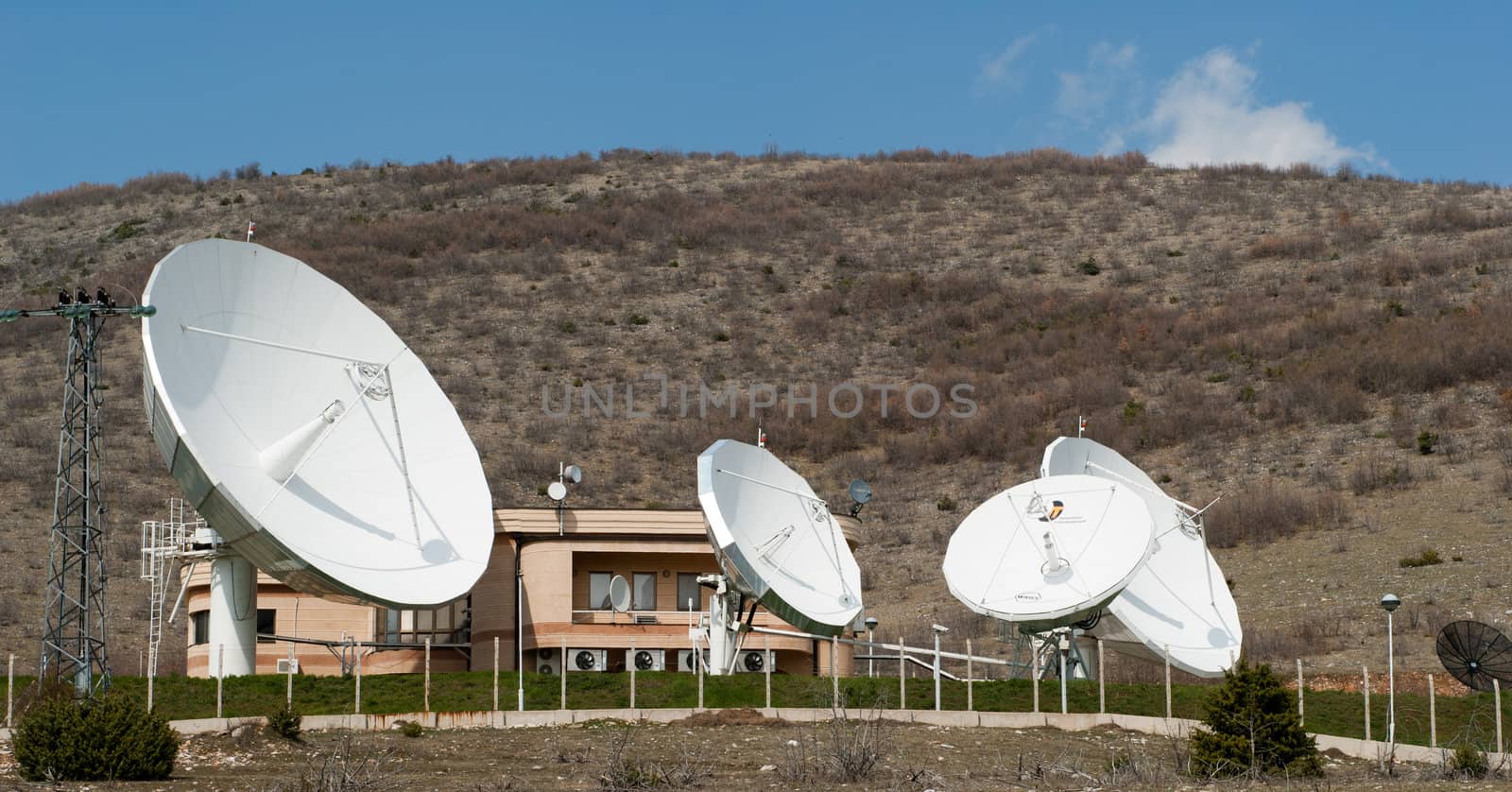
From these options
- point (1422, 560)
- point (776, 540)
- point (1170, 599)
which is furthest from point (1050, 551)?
point (1422, 560)

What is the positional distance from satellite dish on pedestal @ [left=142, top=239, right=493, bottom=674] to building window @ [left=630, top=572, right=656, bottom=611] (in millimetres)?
8679

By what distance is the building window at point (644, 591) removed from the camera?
47.2 metres

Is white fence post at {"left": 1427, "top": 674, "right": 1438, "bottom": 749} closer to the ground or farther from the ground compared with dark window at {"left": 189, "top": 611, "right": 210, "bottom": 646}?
closer to the ground

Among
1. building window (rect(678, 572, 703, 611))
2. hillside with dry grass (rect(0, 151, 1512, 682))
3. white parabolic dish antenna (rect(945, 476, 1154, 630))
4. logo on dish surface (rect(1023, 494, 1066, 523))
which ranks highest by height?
hillside with dry grass (rect(0, 151, 1512, 682))

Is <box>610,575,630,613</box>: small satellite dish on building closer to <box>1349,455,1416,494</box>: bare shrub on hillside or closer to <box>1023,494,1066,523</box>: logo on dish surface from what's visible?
<box>1023,494,1066,523</box>: logo on dish surface

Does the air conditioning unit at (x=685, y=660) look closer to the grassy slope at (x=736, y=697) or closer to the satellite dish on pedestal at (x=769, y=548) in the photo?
the satellite dish on pedestal at (x=769, y=548)

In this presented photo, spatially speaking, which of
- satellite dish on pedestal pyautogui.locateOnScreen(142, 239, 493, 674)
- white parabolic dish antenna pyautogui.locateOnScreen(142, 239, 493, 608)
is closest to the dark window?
satellite dish on pedestal pyautogui.locateOnScreen(142, 239, 493, 674)

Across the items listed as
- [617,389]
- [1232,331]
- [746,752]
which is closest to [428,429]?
[746,752]

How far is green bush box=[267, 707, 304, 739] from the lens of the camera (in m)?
31.5

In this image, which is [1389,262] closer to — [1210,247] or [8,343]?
[1210,247]

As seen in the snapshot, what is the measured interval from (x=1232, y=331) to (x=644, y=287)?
3171cm

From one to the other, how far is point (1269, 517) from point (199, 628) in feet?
122

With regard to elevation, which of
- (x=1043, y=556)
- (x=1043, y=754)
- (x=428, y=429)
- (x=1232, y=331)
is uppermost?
(x=1232, y=331)

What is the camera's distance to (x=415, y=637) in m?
46.2
